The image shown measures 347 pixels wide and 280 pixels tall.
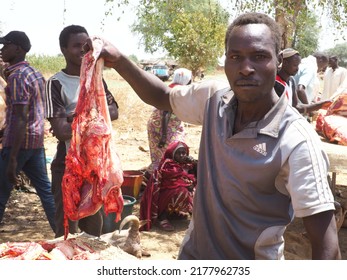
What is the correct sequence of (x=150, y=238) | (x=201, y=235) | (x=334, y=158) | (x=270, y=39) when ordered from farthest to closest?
1. (x=150, y=238)
2. (x=334, y=158)
3. (x=201, y=235)
4. (x=270, y=39)

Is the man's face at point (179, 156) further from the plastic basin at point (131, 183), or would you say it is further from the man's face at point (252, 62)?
the man's face at point (252, 62)

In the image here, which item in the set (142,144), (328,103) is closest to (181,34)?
(142,144)

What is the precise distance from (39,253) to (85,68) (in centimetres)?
89

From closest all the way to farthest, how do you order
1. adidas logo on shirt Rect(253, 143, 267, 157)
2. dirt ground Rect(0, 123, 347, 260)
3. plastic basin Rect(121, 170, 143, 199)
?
adidas logo on shirt Rect(253, 143, 267, 157) < dirt ground Rect(0, 123, 347, 260) < plastic basin Rect(121, 170, 143, 199)

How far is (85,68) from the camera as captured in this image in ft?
6.97

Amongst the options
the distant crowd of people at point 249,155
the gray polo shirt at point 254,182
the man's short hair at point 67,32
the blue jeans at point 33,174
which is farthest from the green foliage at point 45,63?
the gray polo shirt at point 254,182

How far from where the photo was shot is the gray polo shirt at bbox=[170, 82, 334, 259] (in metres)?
1.52

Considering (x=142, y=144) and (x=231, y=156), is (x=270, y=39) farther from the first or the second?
(x=142, y=144)

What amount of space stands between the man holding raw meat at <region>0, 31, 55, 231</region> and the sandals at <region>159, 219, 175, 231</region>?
161 centimetres

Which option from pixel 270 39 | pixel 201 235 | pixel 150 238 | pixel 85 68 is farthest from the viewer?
pixel 150 238

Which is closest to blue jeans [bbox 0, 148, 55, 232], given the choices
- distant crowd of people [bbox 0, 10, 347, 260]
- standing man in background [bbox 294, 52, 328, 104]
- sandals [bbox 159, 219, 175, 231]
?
sandals [bbox 159, 219, 175, 231]

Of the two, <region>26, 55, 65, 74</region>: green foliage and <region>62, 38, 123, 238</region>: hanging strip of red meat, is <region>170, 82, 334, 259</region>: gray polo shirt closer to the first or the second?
<region>62, 38, 123, 238</region>: hanging strip of red meat

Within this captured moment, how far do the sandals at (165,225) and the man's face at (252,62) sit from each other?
4.07 metres

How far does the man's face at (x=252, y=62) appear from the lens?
64.9 inches
